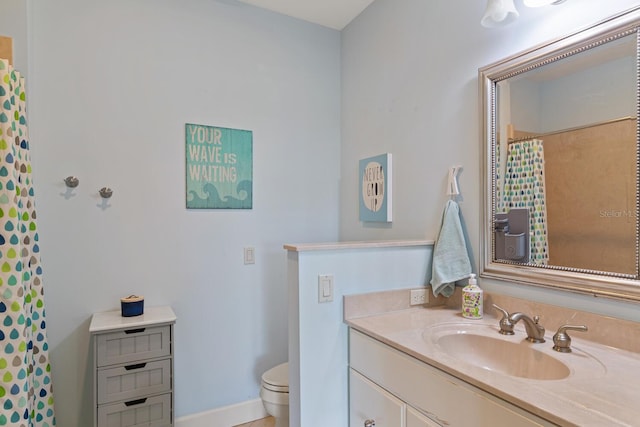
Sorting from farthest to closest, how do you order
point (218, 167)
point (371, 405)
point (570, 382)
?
point (218, 167), point (371, 405), point (570, 382)

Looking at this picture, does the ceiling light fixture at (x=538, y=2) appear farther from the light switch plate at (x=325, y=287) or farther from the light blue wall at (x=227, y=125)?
the light switch plate at (x=325, y=287)

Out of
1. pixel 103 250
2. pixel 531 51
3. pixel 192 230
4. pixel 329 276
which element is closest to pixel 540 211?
pixel 531 51

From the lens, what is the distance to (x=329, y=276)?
61.2 inches

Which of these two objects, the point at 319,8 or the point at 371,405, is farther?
the point at 319,8

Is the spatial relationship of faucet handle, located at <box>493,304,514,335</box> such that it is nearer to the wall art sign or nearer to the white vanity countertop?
the white vanity countertop

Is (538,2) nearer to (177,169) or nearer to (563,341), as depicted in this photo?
(563,341)

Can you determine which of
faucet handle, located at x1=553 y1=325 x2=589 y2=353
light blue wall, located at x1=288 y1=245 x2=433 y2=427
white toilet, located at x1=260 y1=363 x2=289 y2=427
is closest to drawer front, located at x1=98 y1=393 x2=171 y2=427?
white toilet, located at x1=260 y1=363 x2=289 y2=427

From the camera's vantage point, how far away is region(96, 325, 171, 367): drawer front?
5.79 feet

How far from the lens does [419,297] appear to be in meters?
1.77

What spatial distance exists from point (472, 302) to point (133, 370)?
68.0 inches

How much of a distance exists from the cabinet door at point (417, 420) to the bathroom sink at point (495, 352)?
230 millimetres

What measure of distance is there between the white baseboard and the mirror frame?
178 cm

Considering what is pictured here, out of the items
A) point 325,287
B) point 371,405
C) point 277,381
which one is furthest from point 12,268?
point 371,405

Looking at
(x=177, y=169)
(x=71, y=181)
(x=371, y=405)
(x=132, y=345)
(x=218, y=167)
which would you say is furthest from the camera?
(x=218, y=167)
